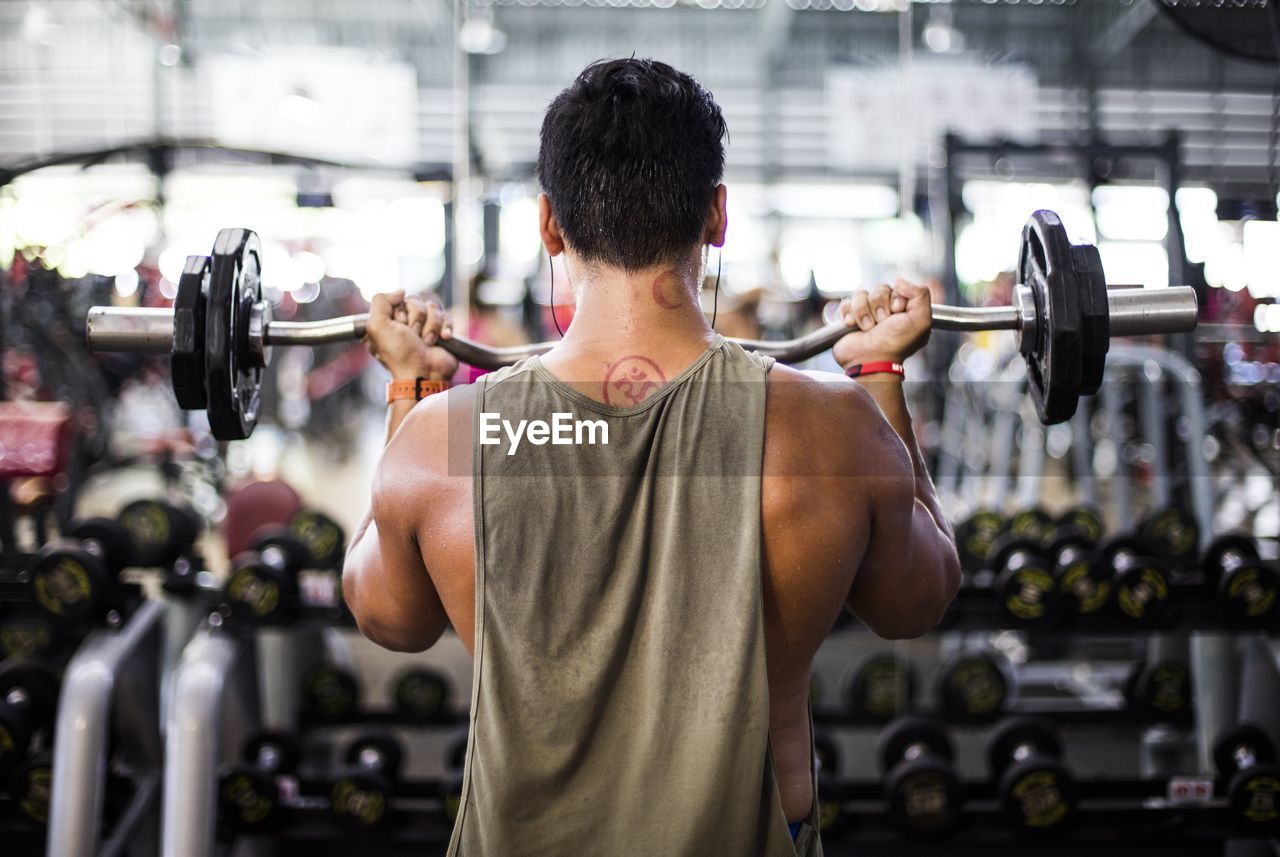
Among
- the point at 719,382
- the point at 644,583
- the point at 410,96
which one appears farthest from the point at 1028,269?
the point at 410,96

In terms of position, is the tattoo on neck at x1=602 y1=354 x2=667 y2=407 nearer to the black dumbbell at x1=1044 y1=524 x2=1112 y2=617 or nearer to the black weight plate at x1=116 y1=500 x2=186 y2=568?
the black dumbbell at x1=1044 y1=524 x2=1112 y2=617

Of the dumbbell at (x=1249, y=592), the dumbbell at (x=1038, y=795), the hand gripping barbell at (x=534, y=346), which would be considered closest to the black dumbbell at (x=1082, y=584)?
the dumbbell at (x=1249, y=592)

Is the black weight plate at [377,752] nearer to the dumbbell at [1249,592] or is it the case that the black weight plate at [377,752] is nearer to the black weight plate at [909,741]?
the black weight plate at [909,741]

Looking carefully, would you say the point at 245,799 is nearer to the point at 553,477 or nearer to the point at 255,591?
the point at 255,591

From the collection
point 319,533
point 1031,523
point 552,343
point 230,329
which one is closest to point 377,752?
point 319,533

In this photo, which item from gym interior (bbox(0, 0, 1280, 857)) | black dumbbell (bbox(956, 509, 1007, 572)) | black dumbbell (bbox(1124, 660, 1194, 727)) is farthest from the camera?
black dumbbell (bbox(956, 509, 1007, 572))

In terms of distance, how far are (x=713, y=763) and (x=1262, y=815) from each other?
5.68 ft

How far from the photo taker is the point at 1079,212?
8.90 meters

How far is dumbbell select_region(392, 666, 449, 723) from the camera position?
8.41 ft

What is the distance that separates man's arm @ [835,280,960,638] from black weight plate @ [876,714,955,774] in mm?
1263

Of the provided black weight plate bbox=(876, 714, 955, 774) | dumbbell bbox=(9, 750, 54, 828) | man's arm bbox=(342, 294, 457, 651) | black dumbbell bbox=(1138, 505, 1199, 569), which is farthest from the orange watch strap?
black dumbbell bbox=(1138, 505, 1199, 569)

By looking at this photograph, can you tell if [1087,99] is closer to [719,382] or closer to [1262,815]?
[1262,815]

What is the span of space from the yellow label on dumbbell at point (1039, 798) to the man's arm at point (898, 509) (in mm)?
1161

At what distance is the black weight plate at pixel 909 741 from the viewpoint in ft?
7.24
